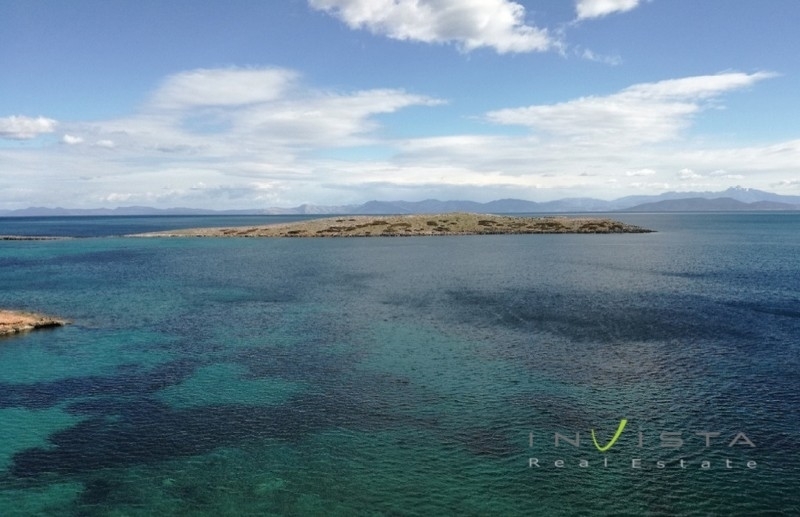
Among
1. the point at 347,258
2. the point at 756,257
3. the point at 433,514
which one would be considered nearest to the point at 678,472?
the point at 433,514

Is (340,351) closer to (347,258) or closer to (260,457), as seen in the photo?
(260,457)

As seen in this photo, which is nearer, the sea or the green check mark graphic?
the sea

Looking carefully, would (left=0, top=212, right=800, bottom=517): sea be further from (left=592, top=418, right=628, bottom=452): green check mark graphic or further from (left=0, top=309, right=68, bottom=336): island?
(left=0, top=309, right=68, bottom=336): island

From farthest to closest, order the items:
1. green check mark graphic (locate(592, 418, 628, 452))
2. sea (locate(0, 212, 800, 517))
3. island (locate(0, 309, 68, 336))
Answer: island (locate(0, 309, 68, 336)), green check mark graphic (locate(592, 418, 628, 452)), sea (locate(0, 212, 800, 517))

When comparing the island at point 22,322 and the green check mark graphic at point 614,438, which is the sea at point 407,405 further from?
the island at point 22,322

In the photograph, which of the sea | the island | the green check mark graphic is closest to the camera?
the sea

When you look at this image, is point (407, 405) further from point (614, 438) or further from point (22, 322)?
point (22, 322)

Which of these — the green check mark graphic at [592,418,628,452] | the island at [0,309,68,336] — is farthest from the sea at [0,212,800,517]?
the island at [0,309,68,336]
